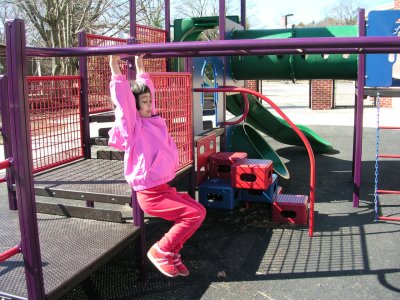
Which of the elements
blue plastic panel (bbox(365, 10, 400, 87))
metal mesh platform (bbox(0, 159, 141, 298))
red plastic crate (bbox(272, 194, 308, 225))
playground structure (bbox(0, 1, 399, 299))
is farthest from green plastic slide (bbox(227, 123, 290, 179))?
metal mesh platform (bbox(0, 159, 141, 298))

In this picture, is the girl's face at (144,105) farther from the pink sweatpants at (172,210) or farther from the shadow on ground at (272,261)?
the shadow on ground at (272,261)

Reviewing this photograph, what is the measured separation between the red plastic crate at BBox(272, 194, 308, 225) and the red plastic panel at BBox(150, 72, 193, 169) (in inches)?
40.6

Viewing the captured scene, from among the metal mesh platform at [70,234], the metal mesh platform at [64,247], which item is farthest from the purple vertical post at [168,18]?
the metal mesh platform at [64,247]

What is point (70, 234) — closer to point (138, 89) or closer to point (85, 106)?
point (138, 89)

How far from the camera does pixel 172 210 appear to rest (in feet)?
9.57

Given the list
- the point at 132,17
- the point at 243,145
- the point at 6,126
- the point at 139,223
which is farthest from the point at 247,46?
the point at 243,145

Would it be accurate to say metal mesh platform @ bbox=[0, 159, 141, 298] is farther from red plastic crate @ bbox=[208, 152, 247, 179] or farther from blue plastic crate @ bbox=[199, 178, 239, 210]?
red plastic crate @ bbox=[208, 152, 247, 179]

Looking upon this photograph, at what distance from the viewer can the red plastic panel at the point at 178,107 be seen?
13.4ft

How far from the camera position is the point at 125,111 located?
2762 millimetres

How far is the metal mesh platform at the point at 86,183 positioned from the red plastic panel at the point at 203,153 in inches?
33.9

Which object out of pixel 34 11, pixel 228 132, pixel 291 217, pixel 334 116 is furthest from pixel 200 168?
pixel 34 11

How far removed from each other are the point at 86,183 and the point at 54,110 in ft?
3.26

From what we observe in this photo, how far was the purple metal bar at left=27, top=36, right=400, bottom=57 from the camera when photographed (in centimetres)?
211

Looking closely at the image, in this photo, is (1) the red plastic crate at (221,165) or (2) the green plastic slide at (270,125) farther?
(2) the green plastic slide at (270,125)
